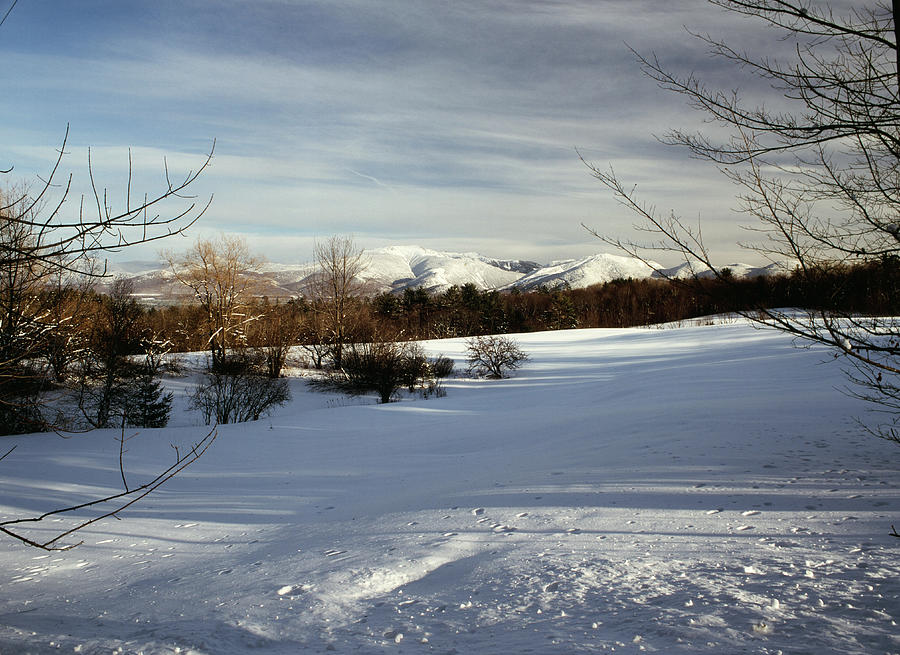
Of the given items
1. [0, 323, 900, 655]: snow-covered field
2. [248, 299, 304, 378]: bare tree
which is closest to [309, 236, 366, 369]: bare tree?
[248, 299, 304, 378]: bare tree

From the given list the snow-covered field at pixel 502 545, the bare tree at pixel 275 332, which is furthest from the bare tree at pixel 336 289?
the snow-covered field at pixel 502 545

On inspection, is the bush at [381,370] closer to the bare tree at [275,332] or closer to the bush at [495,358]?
the bush at [495,358]

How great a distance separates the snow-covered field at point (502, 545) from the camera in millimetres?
2756

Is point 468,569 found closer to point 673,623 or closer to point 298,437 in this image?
point 673,623

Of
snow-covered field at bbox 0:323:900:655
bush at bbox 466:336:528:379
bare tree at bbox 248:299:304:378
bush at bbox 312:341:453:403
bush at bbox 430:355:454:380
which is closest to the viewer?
snow-covered field at bbox 0:323:900:655

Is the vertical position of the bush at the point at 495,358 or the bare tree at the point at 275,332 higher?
the bare tree at the point at 275,332

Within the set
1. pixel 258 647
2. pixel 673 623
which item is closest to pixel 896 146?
pixel 673 623

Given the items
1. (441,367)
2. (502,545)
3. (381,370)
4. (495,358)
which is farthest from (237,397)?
(502,545)

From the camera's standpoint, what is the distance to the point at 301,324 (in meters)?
30.3

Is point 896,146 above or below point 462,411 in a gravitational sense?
above

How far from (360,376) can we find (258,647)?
2062 centimetres

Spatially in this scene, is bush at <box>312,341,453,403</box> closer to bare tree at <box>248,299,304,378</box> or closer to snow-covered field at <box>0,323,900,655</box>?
bare tree at <box>248,299,304,378</box>

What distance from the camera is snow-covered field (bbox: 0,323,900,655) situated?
2756 mm

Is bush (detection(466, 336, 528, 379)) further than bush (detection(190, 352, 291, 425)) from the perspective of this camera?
Yes
